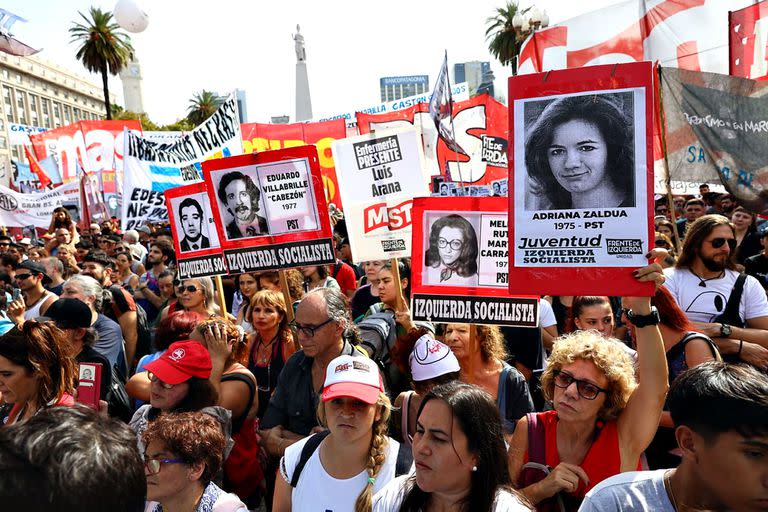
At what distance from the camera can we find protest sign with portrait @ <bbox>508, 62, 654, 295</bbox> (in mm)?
2613

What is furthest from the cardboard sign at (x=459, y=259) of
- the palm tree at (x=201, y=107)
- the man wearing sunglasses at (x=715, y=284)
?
the palm tree at (x=201, y=107)

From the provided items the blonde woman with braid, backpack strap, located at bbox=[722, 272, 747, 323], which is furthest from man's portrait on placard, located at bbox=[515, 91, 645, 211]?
backpack strap, located at bbox=[722, 272, 747, 323]

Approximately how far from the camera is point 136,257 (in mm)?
9570

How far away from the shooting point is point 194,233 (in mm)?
5758

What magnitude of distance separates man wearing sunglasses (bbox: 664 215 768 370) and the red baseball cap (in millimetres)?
3001

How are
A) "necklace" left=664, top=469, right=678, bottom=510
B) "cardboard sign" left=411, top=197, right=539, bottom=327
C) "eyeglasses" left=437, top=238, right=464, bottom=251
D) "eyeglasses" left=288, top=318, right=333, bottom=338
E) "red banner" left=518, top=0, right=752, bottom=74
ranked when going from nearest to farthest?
"necklace" left=664, top=469, right=678, bottom=510
"eyeglasses" left=288, top=318, right=333, bottom=338
"cardboard sign" left=411, top=197, right=539, bottom=327
"eyeglasses" left=437, top=238, right=464, bottom=251
"red banner" left=518, top=0, right=752, bottom=74

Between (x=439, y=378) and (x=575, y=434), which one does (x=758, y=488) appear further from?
(x=439, y=378)

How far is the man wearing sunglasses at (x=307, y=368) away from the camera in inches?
134

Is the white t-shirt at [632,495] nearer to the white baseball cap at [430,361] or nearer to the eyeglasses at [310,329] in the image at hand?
the white baseball cap at [430,361]

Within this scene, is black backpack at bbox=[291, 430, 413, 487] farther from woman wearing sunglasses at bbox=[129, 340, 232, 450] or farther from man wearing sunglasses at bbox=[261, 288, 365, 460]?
man wearing sunglasses at bbox=[261, 288, 365, 460]

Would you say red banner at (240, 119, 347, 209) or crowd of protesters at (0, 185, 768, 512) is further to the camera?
red banner at (240, 119, 347, 209)

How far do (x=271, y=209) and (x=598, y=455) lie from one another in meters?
3.28

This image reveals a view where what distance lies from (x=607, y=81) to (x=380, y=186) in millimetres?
3098

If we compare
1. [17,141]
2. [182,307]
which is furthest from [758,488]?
[17,141]
